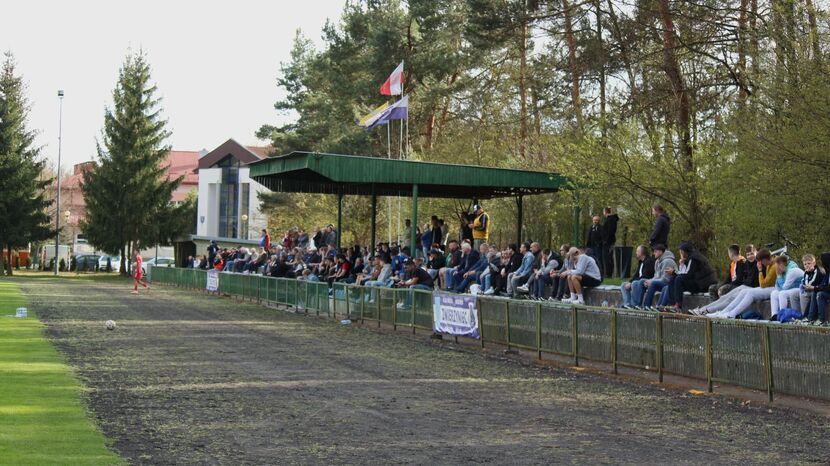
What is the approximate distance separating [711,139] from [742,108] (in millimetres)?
5113

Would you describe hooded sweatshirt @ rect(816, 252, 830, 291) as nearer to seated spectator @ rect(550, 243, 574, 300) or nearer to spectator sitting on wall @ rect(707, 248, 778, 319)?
spectator sitting on wall @ rect(707, 248, 778, 319)

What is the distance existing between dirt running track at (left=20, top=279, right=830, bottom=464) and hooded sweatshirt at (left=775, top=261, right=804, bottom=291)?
2792 millimetres

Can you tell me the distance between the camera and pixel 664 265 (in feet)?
66.1

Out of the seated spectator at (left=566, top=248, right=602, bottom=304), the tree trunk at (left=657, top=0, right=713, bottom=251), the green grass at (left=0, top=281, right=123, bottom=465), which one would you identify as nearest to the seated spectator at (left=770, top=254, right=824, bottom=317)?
the seated spectator at (left=566, top=248, right=602, bottom=304)

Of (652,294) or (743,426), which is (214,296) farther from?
(743,426)

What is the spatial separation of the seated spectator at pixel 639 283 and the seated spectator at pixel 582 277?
1175 mm

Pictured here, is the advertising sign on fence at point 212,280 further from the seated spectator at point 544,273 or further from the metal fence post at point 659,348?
the metal fence post at point 659,348

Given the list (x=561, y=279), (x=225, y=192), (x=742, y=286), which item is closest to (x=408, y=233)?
(x=561, y=279)

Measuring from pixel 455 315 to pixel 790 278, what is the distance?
333 inches

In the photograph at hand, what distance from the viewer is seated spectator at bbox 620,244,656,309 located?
2048 centimetres

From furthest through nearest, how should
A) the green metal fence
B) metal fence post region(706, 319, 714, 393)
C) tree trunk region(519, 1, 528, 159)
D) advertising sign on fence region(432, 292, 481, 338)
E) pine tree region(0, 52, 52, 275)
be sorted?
1. pine tree region(0, 52, 52, 275)
2. tree trunk region(519, 1, 528, 159)
3. advertising sign on fence region(432, 292, 481, 338)
4. metal fence post region(706, 319, 714, 393)
5. the green metal fence

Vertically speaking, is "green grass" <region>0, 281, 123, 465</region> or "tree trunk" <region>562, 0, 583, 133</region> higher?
"tree trunk" <region>562, 0, 583, 133</region>

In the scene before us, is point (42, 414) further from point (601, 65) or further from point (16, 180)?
point (16, 180)

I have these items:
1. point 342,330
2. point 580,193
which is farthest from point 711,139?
point 342,330
